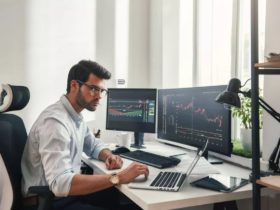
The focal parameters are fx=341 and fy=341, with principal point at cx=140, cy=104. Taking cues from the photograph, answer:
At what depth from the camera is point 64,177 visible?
5.02 feet

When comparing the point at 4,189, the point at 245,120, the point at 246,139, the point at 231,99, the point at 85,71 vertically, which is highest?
the point at 85,71

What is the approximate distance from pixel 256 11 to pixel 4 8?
1.98m

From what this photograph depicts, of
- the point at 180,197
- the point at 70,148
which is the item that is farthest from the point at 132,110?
the point at 180,197

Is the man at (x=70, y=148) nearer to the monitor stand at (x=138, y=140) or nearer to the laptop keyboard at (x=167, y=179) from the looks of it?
the laptop keyboard at (x=167, y=179)

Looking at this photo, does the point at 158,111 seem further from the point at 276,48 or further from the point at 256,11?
the point at 256,11

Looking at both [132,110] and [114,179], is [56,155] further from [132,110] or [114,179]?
[132,110]

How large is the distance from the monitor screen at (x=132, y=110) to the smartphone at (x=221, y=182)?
964 mm

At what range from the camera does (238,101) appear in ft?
4.96

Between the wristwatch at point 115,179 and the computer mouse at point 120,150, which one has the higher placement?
the computer mouse at point 120,150

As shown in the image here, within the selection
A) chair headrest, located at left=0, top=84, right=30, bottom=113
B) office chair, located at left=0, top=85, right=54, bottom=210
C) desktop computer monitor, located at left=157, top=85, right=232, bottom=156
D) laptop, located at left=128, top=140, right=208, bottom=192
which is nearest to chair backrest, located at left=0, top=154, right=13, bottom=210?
office chair, located at left=0, top=85, right=54, bottom=210

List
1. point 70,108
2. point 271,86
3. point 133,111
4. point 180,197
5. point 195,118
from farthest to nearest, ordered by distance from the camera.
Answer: point 133,111 → point 195,118 → point 70,108 → point 271,86 → point 180,197

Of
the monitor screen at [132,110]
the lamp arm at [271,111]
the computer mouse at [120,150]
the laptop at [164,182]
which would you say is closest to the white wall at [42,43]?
the monitor screen at [132,110]

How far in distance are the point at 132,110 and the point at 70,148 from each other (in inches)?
35.2

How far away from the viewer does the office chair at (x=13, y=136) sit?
169cm
